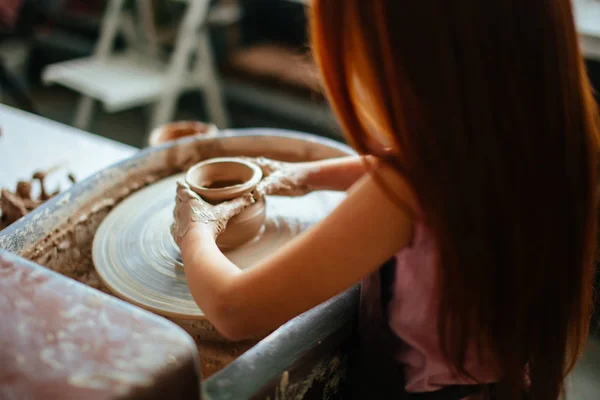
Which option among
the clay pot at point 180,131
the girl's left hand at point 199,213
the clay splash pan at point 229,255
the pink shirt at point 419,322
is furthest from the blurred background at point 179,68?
the pink shirt at point 419,322

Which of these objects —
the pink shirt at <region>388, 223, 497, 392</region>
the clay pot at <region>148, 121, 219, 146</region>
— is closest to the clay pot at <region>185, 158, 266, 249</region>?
the pink shirt at <region>388, 223, 497, 392</region>

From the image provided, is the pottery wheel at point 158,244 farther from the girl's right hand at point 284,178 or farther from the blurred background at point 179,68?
the blurred background at point 179,68

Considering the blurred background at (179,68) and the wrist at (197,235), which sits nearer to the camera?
the wrist at (197,235)

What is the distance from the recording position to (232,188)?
0.93 m

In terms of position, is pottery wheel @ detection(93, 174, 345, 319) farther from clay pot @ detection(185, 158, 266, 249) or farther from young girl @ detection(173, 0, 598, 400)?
young girl @ detection(173, 0, 598, 400)

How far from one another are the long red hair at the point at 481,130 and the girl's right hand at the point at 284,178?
341 mm

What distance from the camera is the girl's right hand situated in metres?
1.02

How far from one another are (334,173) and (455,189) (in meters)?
0.45

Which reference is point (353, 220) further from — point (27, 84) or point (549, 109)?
point (27, 84)

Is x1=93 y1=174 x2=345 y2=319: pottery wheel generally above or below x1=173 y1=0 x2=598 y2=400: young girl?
below

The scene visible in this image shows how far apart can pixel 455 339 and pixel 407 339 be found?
86 mm

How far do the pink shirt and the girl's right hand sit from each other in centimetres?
35

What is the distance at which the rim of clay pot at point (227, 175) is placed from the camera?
93 centimetres

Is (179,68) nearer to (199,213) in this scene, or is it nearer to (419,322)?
(199,213)
